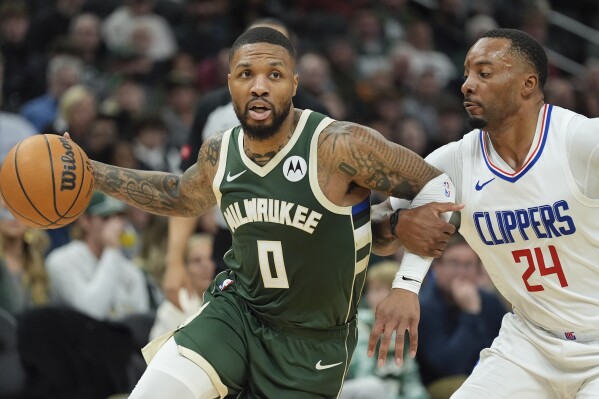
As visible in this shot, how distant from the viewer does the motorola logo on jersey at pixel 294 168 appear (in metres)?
4.90

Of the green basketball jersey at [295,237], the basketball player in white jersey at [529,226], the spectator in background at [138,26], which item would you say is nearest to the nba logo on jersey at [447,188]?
A: the basketball player in white jersey at [529,226]

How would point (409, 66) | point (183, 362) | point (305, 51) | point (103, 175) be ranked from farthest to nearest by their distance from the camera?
point (409, 66) → point (305, 51) → point (103, 175) → point (183, 362)

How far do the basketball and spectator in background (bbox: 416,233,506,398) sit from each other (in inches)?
158

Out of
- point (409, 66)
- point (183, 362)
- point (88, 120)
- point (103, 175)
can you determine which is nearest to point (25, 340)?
point (103, 175)

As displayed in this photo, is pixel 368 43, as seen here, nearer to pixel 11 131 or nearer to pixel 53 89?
pixel 53 89

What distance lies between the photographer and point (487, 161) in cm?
511

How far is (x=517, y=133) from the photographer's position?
5086 mm

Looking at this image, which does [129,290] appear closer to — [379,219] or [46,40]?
[379,219]

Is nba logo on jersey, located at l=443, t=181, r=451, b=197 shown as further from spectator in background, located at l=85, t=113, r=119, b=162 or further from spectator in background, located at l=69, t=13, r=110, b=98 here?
spectator in background, located at l=69, t=13, r=110, b=98

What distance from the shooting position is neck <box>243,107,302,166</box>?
4992 mm

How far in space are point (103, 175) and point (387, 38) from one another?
10.4 metres

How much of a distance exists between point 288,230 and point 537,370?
1339mm

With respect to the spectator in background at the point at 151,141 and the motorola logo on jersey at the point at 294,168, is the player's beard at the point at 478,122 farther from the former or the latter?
the spectator in background at the point at 151,141

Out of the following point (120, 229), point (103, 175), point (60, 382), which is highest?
point (103, 175)
